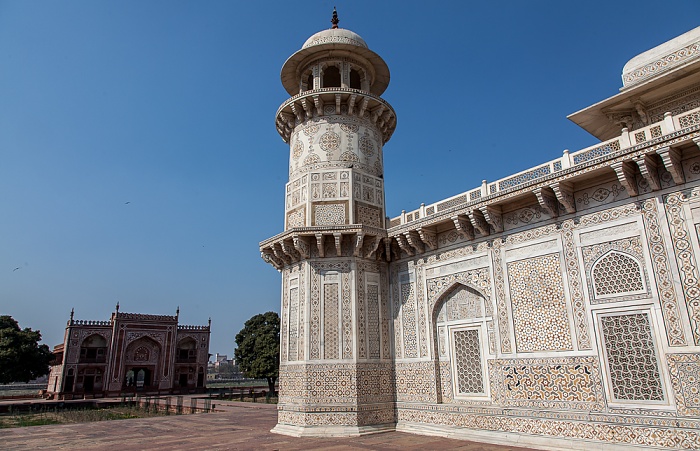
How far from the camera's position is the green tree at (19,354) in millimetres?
31109

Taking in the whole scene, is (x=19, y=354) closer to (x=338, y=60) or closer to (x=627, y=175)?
(x=338, y=60)

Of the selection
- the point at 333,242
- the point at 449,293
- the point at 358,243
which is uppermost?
the point at 333,242

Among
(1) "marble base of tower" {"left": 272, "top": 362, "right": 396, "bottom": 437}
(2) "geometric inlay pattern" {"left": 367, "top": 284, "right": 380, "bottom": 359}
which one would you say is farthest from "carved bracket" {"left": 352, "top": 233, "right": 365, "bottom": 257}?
(1) "marble base of tower" {"left": 272, "top": 362, "right": 396, "bottom": 437}

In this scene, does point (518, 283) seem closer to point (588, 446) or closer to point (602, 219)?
point (602, 219)

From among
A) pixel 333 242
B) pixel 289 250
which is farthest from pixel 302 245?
pixel 333 242

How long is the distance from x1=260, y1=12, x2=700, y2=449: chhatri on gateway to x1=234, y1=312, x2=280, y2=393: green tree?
20.6 meters

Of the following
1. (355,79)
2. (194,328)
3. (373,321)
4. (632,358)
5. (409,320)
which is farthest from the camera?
(194,328)

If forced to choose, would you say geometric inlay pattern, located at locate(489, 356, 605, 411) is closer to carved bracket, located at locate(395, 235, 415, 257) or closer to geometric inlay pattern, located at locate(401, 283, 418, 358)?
geometric inlay pattern, located at locate(401, 283, 418, 358)

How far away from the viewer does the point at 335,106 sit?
13242 millimetres

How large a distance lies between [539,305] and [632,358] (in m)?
1.81

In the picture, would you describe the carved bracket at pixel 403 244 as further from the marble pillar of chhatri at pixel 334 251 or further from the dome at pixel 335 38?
the dome at pixel 335 38

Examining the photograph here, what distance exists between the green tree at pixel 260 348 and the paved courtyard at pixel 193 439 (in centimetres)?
1833

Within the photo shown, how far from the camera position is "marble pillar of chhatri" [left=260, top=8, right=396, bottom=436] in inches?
432

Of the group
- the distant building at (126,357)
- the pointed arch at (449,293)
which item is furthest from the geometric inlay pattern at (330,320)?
the distant building at (126,357)
